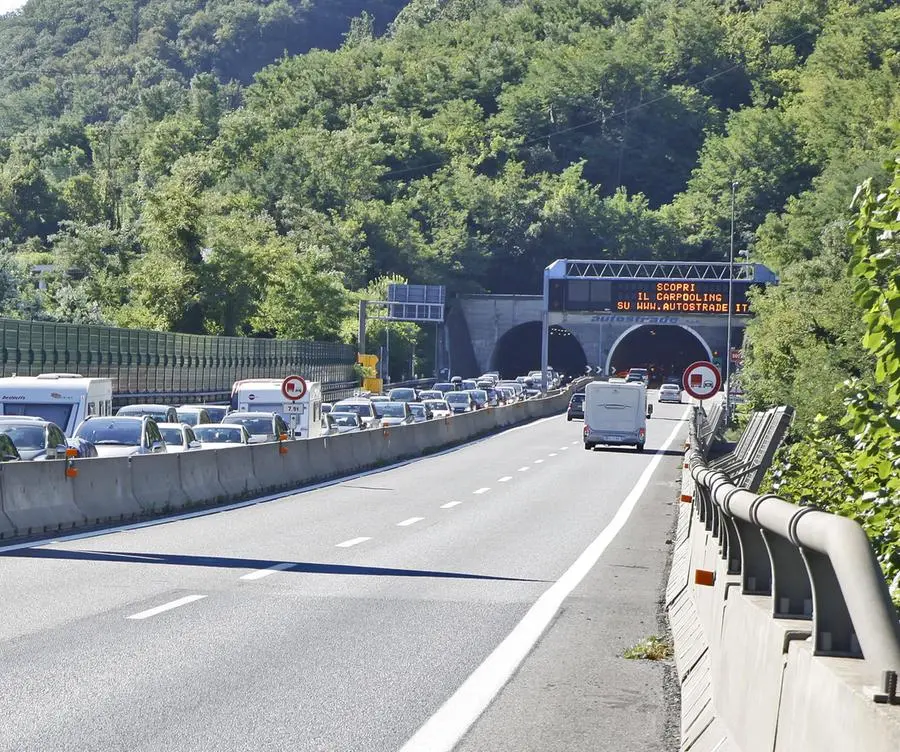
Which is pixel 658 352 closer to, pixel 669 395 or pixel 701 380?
pixel 669 395

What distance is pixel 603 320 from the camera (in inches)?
4660

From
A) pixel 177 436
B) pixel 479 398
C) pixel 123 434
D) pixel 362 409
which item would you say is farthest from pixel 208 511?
pixel 479 398

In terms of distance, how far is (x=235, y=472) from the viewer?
29.7m

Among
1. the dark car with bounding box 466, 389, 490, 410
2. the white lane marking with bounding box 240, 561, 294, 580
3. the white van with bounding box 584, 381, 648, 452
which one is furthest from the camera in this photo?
the dark car with bounding box 466, 389, 490, 410

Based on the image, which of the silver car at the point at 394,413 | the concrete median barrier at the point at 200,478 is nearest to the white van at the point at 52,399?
the concrete median barrier at the point at 200,478

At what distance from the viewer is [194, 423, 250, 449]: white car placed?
35375mm

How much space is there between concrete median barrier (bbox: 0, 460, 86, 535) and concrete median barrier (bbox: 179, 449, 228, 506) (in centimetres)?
432

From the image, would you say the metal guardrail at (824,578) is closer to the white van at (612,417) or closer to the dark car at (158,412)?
the dark car at (158,412)

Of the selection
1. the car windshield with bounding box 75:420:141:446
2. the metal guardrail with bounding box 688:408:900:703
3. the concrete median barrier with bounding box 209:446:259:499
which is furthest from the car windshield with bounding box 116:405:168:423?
the metal guardrail with bounding box 688:408:900:703

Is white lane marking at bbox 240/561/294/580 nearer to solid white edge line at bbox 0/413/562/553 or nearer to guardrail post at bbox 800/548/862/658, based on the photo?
solid white edge line at bbox 0/413/562/553

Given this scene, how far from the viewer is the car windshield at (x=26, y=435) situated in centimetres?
2545

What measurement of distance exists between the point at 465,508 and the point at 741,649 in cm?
2055

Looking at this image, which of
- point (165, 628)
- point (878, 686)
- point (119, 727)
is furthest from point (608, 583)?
point (878, 686)

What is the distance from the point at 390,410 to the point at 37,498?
113ft
